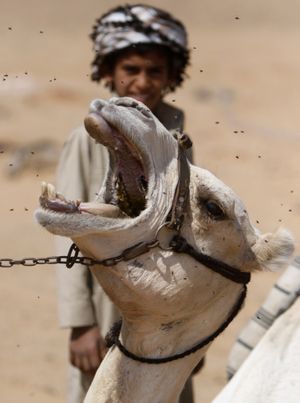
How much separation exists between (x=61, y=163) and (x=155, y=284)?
7.15 feet

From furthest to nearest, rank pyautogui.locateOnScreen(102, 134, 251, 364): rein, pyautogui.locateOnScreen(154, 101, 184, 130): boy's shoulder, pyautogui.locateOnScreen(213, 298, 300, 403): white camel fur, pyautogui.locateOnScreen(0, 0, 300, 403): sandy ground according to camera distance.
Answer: pyautogui.locateOnScreen(0, 0, 300, 403): sandy ground → pyautogui.locateOnScreen(154, 101, 184, 130): boy's shoulder → pyautogui.locateOnScreen(213, 298, 300, 403): white camel fur → pyautogui.locateOnScreen(102, 134, 251, 364): rein

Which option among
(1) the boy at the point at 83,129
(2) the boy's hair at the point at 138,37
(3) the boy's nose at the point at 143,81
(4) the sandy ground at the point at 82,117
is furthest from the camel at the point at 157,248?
(2) the boy's hair at the point at 138,37

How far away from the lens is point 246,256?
395 cm

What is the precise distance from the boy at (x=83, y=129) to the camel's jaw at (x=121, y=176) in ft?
5.27

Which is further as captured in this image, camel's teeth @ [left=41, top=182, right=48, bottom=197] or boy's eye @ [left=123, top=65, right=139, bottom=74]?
boy's eye @ [left=123, top=65, right=139, bottom=74]

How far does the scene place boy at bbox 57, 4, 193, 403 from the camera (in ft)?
18.4

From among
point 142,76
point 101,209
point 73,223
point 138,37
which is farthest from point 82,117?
point 73,223

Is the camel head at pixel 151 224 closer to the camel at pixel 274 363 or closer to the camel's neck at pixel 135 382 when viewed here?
the camel's neck at pixel 135 382

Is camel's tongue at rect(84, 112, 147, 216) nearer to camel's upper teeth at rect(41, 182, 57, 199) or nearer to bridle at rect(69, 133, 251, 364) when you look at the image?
bridle at rect(69, 133, 251, 364)

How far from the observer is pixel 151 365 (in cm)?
392

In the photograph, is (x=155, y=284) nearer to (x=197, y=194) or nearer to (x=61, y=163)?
(x=197, y=194)

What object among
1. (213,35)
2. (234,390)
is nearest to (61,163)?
(234,390)

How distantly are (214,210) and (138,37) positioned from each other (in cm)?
228

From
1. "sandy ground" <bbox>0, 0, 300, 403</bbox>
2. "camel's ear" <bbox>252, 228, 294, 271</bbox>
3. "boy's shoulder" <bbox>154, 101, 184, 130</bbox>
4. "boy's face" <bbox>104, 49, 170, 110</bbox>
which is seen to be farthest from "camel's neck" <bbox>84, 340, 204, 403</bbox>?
"boy's shoulder" <bbox>154, 101, 184, 130</bbox>
